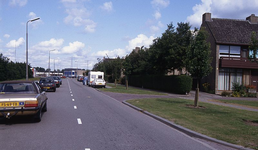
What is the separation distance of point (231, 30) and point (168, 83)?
10176 mm

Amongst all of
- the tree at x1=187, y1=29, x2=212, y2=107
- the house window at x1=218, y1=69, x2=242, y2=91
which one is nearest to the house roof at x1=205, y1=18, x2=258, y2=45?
the house window at x1=218, y1=69, x2=242, y2=91

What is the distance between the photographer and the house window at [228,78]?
29.5 meters

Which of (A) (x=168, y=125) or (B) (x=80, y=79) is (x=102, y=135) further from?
(B) (x=80, y=79)

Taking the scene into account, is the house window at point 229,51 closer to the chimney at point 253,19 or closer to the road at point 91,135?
the chimney at point 253,19

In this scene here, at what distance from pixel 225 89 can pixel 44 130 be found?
83.7 ft

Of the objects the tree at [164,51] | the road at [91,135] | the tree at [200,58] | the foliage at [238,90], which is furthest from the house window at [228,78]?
the road at [91,135]

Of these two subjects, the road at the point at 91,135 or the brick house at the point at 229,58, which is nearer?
the road at the point at 91,135

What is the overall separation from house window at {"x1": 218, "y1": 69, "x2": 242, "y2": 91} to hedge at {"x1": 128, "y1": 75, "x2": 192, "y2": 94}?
4.64m

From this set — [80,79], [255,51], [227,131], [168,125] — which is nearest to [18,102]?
[168,125]

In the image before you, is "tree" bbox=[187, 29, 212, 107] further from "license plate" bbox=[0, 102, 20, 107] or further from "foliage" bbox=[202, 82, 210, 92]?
"foliage" bbox=[202, 82, 210, 92]

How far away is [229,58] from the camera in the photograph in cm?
2894

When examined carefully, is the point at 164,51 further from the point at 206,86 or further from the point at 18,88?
the point at 18,88

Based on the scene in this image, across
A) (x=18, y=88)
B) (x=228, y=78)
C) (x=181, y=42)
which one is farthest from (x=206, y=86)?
(x=18, y=88)

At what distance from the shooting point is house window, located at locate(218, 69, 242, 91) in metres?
29.5
